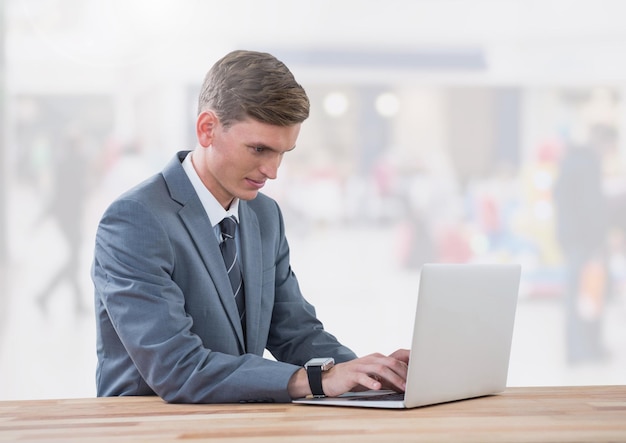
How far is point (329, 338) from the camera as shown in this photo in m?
2.41

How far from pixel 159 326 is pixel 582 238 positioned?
438 cm

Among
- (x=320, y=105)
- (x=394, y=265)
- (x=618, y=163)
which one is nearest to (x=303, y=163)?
(x=320, y=105)

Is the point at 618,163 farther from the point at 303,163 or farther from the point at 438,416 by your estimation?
the point at 438,416

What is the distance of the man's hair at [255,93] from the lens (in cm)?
209

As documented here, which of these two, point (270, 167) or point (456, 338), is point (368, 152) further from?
point (456, 338)

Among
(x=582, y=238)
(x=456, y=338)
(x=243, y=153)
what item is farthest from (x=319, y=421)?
(x=582, y=238)

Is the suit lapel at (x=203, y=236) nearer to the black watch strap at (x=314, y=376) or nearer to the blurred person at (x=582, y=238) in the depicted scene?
the black watch strap at (x=314, y=376)

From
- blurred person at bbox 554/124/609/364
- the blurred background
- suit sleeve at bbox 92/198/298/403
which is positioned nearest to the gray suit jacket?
suit sleeve at bbox 92/198/298/403

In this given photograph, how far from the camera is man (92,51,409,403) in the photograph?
→ 1.92 metres

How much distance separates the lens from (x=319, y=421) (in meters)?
1.68

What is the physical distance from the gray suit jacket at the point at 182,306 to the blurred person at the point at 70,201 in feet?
10.7

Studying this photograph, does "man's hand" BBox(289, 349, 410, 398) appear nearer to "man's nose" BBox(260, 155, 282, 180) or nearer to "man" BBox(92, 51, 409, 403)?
"man" BBox(92, 51, 409, 403)

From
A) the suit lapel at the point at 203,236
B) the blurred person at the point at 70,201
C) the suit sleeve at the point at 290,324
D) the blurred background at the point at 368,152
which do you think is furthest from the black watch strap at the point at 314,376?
the blurred person at the point at 70,201

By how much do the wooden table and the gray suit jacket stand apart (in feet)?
0.23
